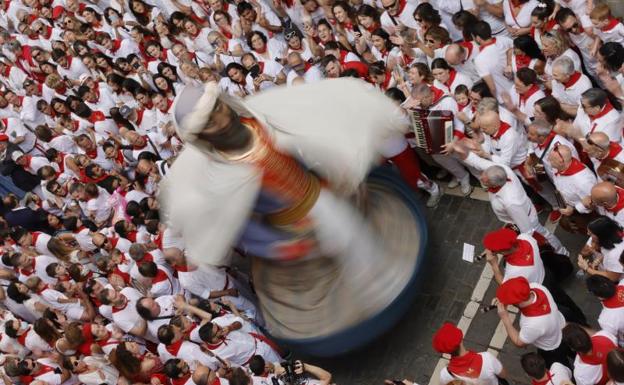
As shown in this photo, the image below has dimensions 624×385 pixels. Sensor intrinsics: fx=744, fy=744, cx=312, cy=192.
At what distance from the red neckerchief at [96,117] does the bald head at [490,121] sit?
6.39 meters

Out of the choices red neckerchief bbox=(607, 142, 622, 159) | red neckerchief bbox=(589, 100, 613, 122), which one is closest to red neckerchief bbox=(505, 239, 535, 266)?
red neckerchief bbox=(607, 142, 622, 159)

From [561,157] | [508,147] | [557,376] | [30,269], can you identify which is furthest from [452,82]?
[30,269]

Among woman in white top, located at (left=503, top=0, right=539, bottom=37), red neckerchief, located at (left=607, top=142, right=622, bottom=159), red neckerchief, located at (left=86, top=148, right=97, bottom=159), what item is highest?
woman in white top, located at (left=503, top=0, right=539, bottom=37)

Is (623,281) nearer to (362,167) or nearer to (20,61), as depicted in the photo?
(362,167)

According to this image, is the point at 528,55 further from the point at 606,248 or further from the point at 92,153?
the point at 92,153

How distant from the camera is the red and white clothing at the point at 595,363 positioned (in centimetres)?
614

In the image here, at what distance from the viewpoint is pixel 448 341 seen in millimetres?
6488

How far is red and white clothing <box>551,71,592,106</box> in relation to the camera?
7.89m

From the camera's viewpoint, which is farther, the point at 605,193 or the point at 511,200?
the point at 511,200

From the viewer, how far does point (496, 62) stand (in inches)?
341

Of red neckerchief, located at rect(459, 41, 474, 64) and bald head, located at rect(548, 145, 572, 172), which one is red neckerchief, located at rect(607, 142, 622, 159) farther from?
red neckerchief, located at rect(459, 41, 474, 64)

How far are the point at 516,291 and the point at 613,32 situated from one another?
11.3ft

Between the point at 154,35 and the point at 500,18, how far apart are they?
615 centimetres

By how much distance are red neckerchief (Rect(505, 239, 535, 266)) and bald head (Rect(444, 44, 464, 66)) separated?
8.36ft
